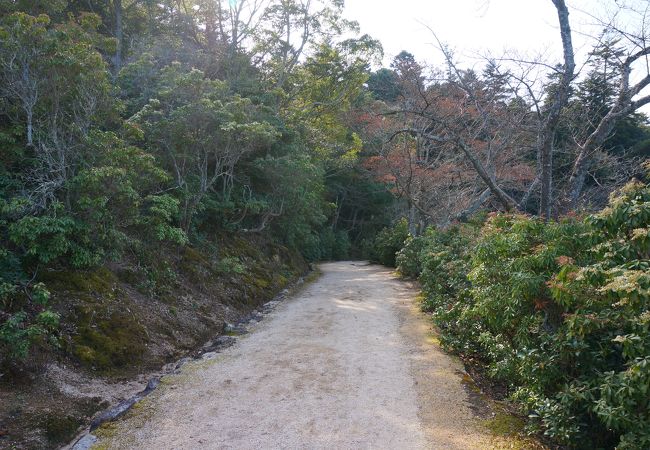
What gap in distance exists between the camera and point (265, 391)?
4.98 metres

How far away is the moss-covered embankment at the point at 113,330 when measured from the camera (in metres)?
3.96

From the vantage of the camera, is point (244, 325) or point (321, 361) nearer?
point (321, 361)

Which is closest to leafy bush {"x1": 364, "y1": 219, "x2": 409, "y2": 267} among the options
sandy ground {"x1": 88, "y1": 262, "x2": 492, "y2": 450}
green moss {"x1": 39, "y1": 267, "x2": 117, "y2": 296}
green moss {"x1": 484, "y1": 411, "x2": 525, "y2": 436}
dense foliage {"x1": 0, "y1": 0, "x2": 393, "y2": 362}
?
dense foliage {"x1": 0, "y1": 0, "x2": 393, "y2": 362}

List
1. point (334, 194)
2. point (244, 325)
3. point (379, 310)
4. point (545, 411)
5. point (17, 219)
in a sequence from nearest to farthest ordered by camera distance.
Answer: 1. point (545, 411)
2. point (17, 219)
3. point (244, 325)
4. point (379, 310)
5. point (334, 194)

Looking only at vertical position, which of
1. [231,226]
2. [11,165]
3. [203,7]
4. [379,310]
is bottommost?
[379,310]

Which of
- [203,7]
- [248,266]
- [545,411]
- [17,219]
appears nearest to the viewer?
[545,411]

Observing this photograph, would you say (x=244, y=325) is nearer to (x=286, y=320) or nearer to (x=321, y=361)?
(x=286, y=320)

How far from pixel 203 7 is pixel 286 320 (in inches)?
602

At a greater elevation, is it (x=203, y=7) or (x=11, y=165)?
(x=203, y=7)

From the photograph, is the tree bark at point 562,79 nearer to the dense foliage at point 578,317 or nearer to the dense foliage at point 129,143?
the dense foliage at point 578,317

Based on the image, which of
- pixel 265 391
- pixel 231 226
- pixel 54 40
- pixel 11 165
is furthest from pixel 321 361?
pixel 231 226

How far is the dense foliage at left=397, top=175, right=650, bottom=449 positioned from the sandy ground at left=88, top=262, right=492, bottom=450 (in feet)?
2.68

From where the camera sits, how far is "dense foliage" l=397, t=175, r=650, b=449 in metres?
2.86

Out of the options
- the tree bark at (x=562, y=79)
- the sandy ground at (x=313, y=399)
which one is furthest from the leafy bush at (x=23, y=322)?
the tree bark at (x=562, y=79)
